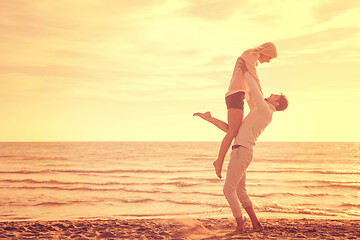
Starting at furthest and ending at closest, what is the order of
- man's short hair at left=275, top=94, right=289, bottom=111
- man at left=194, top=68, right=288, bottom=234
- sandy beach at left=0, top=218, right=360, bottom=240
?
sandy beach at left=0, top=218, right=360, bottom=240 → man's short hair at left=275, top=94, right=289, bottom=111 → man at left=194, top=68, right=288, bottom=234

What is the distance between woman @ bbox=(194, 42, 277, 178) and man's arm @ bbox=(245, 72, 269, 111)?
0.31 feet

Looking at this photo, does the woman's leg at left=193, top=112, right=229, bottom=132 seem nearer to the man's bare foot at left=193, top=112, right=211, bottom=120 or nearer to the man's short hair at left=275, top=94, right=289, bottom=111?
the man's bare foot at left=193, top=112, right=211, bottom=120

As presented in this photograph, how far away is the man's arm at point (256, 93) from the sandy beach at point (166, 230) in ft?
6.32

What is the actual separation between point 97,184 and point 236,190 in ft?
39.3

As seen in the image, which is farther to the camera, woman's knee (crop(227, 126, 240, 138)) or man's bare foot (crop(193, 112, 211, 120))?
man's bare foot (crop(193, 112, 211, 120))

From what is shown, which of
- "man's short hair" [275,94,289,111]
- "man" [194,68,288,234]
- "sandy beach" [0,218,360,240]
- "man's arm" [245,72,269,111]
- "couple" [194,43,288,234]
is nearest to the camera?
"man's arm" [245,72,269,111]

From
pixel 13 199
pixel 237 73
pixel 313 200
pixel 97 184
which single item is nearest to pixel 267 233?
pixel 237 73

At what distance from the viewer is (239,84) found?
16.4ft

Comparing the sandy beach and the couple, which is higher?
the couple

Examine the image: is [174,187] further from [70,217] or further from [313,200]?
[70,217]

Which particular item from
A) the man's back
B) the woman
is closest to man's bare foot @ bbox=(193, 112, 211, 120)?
the woman

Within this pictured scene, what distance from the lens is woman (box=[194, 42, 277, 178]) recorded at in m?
4.97

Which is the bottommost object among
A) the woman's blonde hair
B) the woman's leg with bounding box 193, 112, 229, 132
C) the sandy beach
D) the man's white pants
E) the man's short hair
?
the sandy beach

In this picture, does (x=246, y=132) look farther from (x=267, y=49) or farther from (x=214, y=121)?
(x=267, y=49)
